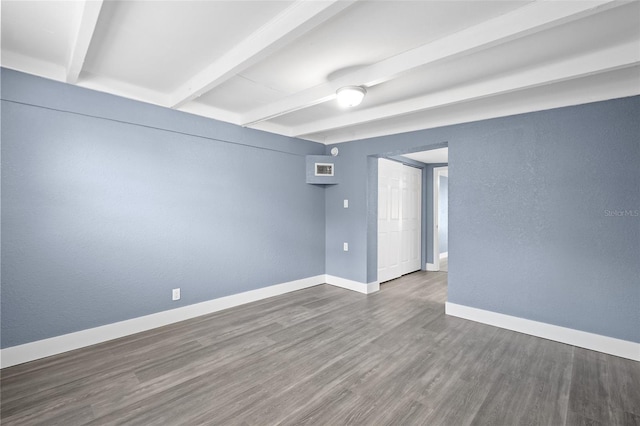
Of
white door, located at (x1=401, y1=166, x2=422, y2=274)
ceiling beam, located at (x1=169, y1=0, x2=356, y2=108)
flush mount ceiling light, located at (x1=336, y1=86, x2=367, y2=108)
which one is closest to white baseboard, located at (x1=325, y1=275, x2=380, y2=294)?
white door, located at (x1=401, y1=166, x2=422, y2=274)

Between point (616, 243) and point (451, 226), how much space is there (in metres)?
1.50

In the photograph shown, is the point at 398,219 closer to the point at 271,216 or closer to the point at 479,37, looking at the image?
the point at 271,216

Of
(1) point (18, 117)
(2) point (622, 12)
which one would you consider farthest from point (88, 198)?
(2) point (622, 12)

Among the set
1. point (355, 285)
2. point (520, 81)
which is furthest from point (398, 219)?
point (520, 81)

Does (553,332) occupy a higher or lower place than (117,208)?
lower

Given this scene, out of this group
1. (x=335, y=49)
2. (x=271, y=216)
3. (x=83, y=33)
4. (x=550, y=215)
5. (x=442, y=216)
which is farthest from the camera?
(x=442, y=216)

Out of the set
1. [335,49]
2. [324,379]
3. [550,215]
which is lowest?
[324,379]

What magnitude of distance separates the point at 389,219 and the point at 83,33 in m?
4.74

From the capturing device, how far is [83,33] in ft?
6.21

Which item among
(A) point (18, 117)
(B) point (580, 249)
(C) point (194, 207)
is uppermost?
(A) point (18, 117)

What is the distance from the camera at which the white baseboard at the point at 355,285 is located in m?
4.61

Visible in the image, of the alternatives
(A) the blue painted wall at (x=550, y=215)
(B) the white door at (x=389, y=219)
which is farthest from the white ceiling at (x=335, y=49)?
(B) the white door at (x=389, y=219)

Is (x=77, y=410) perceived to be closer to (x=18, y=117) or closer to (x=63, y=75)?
(x=18, y=117)

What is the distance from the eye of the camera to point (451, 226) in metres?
3.74
